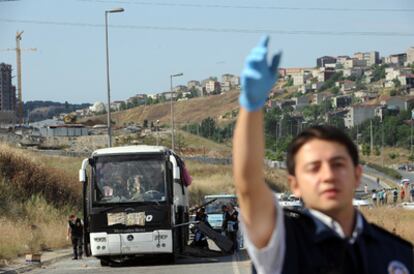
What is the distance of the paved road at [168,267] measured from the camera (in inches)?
857

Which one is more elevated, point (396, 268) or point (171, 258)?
point (396, 268)

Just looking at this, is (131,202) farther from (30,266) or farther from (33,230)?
(33,230)

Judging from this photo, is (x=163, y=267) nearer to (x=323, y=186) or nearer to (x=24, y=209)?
(x=24, y=209)

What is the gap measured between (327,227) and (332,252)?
0.11m

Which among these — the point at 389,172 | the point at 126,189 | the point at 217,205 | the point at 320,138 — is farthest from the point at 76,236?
the point at 389,172

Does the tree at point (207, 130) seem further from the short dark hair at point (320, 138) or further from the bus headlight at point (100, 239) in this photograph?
the short dark hair at point (320, 138)

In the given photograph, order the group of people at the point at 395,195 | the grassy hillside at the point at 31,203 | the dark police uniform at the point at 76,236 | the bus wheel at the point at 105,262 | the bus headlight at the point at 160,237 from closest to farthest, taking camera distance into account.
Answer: the bus headlight at the point at 160,237
the bus wheel at the point at 105,262
the dark police uniform at the point at 76,236
the grassy hillside at the point at 31,203
the group of people at the point at 395,195

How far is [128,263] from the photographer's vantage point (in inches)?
1015

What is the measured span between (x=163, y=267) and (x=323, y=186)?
20158 mm

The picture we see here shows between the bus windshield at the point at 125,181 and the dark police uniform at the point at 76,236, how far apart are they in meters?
3.57

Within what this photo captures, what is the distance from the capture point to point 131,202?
79.1ft

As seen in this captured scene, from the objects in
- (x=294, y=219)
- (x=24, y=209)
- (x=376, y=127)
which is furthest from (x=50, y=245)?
(x=376, y=127)

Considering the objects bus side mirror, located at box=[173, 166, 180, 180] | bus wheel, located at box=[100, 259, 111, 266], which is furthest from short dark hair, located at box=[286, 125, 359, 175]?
bus wheel, located at box=[100, 259, 111, 266]

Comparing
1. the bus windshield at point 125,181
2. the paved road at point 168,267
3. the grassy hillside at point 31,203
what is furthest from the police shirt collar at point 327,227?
the grassy hillside at point 31,203
